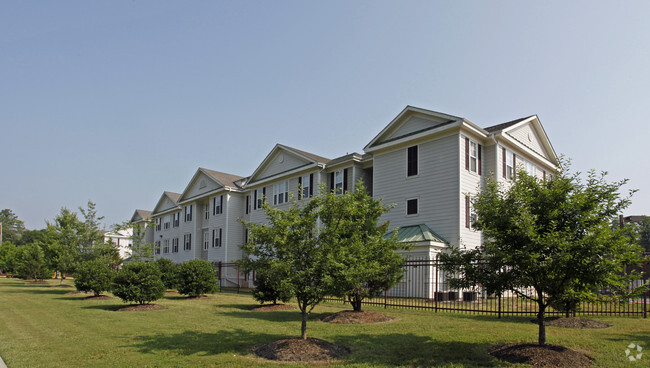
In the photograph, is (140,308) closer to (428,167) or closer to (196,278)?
(196,278)

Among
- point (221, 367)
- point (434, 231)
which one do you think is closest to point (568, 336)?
point (221, 367)

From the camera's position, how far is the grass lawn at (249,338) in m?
8.22

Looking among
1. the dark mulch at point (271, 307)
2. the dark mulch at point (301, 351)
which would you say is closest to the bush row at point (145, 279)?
the dark mulch at point (271, 307)

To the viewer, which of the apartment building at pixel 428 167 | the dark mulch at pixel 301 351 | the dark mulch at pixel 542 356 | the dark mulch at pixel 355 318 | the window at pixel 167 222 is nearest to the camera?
the dark mulch at pixel 542 356

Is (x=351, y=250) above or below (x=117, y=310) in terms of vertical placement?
above

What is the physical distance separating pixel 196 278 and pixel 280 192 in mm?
13490

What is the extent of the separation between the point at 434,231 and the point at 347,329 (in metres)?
11.6

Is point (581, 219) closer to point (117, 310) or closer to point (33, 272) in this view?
point (117, 310)

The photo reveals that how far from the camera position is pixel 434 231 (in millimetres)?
22016

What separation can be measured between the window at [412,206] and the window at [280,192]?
1193 centimetres

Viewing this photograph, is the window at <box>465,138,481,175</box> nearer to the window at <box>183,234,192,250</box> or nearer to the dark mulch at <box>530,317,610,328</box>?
the dark mulch at <box>530,317,610,328</box>

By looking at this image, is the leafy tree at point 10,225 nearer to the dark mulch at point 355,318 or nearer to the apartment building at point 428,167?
the apartment building at point 428,167

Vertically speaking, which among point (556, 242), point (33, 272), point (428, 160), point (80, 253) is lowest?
point (33, 272)

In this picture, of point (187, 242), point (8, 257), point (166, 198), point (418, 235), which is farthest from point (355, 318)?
point (8, 257)
